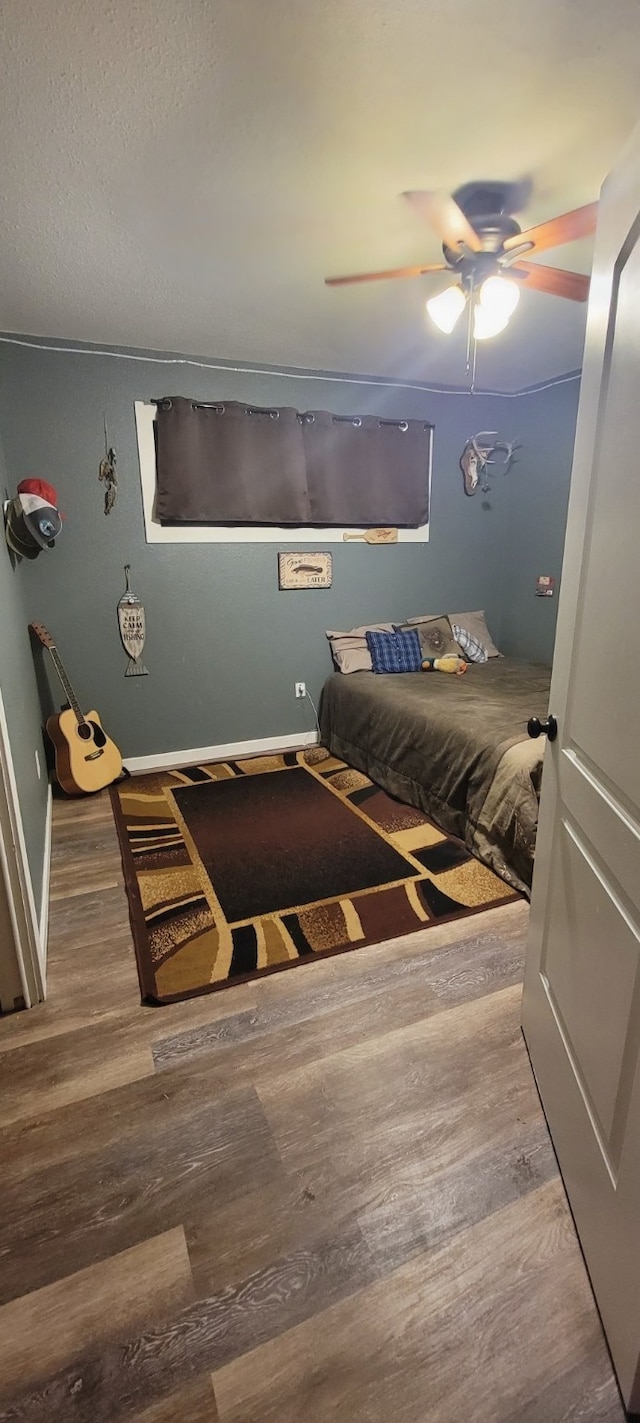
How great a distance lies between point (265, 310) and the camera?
8.54ft

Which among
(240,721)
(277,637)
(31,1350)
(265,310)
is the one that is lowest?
(31,1350)

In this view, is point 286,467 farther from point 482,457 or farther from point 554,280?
point 554,280

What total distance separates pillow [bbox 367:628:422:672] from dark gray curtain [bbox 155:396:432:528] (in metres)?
0.78

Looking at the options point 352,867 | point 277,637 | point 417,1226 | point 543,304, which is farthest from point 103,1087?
point 543,304

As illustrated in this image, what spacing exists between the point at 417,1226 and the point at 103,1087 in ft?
2.72

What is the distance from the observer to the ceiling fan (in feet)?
5.52

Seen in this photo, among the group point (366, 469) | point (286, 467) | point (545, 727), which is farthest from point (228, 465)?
point (545, 727)

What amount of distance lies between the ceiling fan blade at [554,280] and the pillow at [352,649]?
2.25m

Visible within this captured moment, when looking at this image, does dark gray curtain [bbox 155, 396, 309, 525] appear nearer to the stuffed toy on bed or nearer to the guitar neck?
the guitar neck

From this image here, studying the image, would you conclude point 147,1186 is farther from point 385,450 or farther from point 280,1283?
point 385,450

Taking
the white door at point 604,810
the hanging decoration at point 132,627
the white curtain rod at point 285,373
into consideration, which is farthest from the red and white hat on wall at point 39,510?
the white door at point 604,810

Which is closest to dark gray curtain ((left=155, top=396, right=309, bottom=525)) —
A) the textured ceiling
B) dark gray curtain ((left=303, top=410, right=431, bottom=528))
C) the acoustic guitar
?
dark gray curtain ((left=303, top=410, right=431, bottom=528))

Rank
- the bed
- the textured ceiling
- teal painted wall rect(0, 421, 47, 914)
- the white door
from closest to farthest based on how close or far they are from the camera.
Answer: the white door → the textured ceiling → teal painted wall rect(0, 421, 47, 914) → the bed

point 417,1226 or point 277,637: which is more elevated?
point 277,637
